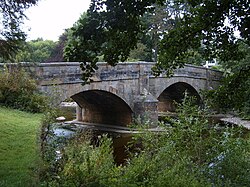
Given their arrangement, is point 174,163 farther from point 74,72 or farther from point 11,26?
point 74,72

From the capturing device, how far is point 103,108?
23.0 meters

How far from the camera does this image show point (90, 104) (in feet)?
76.1

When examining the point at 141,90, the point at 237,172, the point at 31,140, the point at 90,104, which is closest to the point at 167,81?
the point at 141,90

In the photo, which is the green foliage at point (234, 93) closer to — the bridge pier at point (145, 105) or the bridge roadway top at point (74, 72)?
the bridge roadway top at point (74, 72)

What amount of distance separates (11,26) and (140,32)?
184 inches

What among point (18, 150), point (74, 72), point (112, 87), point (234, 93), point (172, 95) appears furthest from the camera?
point (172, 95)

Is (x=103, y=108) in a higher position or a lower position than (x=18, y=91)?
lower

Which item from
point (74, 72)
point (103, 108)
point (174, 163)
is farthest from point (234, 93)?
point (103, 108)

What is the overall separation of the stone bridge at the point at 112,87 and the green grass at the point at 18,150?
10.2 feet

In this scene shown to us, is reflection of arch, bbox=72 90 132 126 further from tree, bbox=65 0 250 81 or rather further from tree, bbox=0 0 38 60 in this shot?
tree, bbox=65 0 250 81

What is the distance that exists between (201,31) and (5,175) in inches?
154

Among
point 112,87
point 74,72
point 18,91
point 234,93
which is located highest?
point 74,72

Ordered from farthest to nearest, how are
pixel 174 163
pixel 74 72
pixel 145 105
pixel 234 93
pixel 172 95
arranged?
pixel 172 95
pixel 145 105
pixel 74 72
pixel 174 163
pixel 234 93

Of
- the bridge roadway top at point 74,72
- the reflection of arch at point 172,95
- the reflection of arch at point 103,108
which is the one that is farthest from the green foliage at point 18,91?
the reflection of arch at point 172,95
